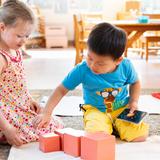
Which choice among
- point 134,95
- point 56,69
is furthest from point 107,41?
point 56,69

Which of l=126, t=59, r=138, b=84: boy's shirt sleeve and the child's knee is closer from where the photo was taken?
the child's knee

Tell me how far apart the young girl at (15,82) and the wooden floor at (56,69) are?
1213mm

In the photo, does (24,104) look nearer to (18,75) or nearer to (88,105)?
(18,75)

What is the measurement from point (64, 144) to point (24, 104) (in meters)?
0.27

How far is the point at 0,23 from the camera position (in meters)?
1.39

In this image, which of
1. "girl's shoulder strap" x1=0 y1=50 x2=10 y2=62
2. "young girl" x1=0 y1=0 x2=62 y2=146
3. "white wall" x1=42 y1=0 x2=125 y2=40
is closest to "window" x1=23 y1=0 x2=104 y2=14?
"white wall" x1=42 y1=0 x2=125 y2=40

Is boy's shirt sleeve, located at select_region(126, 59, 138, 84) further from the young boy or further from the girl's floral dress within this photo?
the girl's floral dress

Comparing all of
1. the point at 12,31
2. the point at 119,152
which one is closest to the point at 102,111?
the point at 119,152

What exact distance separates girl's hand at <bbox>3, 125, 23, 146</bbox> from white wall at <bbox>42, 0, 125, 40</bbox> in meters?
5.06

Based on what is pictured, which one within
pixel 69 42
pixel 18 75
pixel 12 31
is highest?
pixel 12 31

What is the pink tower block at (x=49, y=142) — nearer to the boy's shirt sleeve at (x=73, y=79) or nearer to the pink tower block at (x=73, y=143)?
the pink tower block at (x=73, y=143)

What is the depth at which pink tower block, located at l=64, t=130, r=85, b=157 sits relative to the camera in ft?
4.16

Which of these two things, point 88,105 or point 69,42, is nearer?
point 88,105

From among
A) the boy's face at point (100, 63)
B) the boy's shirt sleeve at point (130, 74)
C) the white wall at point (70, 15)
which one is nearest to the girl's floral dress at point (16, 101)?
the boy's face at point (100, 63)
